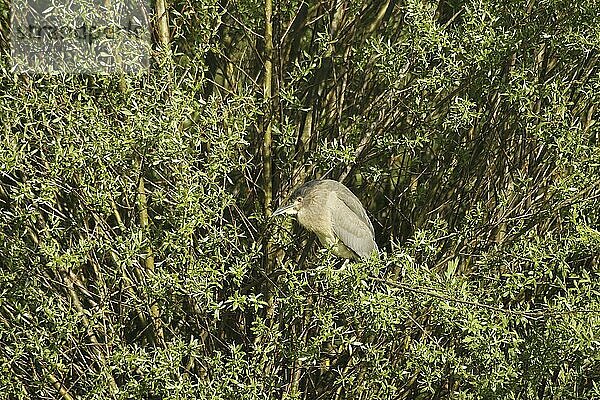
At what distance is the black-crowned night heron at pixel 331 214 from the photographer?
9.68 ft

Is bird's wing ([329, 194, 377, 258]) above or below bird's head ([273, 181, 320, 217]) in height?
below

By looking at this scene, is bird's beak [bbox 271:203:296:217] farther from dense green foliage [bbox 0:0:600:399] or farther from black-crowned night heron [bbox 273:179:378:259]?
dense green foliage [bbox 0:0:600:399]

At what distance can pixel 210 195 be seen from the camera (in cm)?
290

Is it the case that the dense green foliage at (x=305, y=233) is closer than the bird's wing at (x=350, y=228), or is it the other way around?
the dense green foliage at (x=305, y=233)

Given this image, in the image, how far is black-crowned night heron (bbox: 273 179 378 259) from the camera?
2949 mm

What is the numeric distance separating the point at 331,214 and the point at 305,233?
438 mm

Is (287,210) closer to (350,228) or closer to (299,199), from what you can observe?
(299,199)

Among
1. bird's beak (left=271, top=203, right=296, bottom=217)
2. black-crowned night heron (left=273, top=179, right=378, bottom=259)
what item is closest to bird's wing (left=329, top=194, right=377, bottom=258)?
black-crowned night heron (left=273, top=179, right=378, bottom=259)

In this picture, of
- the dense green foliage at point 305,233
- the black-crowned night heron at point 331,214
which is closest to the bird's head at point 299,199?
the black-crowned night heron at point 331,214

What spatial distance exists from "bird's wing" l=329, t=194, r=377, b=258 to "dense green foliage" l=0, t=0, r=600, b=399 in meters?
0.09

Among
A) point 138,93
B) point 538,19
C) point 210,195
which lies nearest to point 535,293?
point 538,19

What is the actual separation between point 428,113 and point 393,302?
82 centimetres

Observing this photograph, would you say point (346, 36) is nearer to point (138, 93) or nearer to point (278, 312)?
A: point (138, 93)

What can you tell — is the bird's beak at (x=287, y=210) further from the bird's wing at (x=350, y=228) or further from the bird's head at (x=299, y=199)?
the bird's wing at (x=350, y=228)
